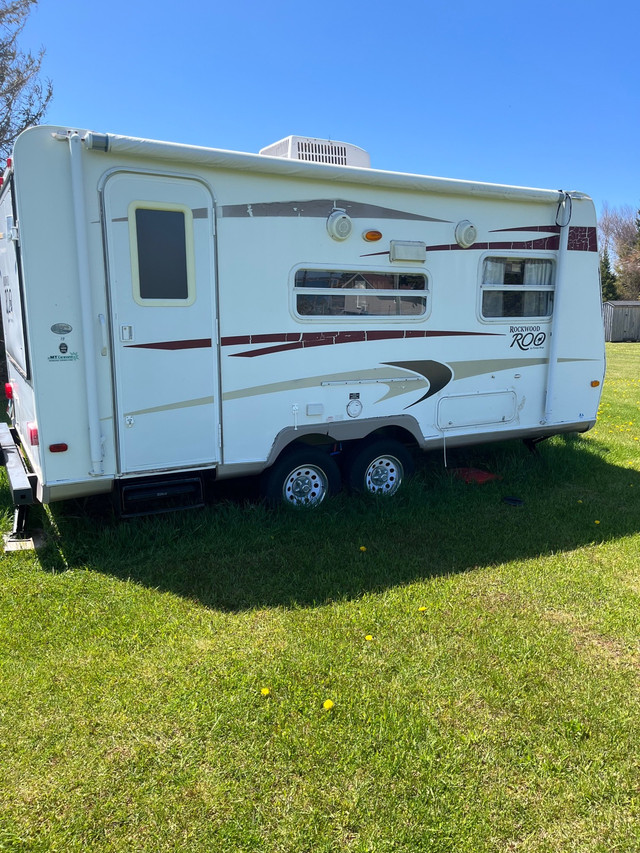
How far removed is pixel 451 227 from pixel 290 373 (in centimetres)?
199

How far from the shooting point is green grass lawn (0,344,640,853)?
2.51 m

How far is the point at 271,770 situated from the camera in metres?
2.73

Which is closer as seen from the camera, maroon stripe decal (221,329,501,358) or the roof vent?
maroon stripe decal (221,329,501,358)

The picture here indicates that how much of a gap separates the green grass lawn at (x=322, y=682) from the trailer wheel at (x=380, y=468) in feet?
0.79

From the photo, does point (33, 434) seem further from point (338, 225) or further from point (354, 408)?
point (338, 225)

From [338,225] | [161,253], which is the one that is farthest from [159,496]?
[338,225]

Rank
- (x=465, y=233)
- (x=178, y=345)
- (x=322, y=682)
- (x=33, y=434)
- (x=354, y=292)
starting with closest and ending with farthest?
(x=322, y=682) → (x=33, y=434) → (x=178, y=345) → (x=354, y=292) → (x=465, y=233)

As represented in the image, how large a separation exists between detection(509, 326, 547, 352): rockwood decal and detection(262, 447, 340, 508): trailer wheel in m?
2.17

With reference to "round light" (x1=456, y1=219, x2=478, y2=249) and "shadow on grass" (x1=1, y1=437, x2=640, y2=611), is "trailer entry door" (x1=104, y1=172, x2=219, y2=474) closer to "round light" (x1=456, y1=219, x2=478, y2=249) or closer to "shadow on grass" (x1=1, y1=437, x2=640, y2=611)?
"shadow on grass" (x1=1, y1=437, x2=640, y2=611)

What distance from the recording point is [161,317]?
4.51 metres

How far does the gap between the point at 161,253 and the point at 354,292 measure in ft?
5.27

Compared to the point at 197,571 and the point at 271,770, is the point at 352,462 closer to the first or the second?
the point at 197,571

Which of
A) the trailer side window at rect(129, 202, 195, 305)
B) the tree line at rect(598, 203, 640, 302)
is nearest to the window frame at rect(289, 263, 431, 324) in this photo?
the trailer side window at rect(129, 202, 195, 305)

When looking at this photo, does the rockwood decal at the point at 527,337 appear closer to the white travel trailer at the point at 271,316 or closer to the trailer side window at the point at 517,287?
the white travel trailer at the point at 271,316
